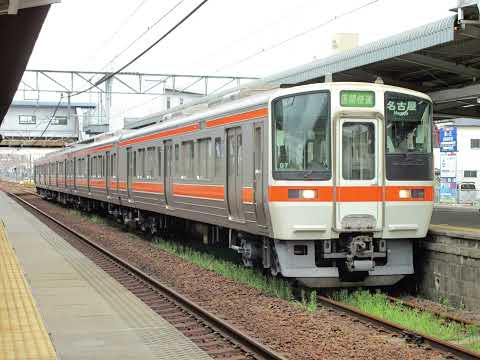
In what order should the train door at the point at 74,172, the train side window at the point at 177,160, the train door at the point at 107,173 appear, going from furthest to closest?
the train door at the point at 74,172, the train door at the point at 107,173, the train side window at the point at 177,160

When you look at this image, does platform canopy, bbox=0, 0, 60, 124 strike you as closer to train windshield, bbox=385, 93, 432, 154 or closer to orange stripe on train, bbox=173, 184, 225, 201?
orange stripe on train, bbox=173, 184, 225, 201

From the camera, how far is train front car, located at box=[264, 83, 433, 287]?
378 inches

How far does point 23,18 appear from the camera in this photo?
927cm

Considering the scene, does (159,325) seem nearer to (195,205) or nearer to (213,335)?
(213,335)

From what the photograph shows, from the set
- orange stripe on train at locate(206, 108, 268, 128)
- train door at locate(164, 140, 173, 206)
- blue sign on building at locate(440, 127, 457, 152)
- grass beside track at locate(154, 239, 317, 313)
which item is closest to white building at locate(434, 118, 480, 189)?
blue sign on building at locate(440, 127, 457, 152)

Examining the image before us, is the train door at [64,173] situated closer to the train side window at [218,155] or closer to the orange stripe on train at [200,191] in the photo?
the orange stripe on train at [200,191]

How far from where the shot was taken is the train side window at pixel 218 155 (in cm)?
1197

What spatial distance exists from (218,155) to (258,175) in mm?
2034

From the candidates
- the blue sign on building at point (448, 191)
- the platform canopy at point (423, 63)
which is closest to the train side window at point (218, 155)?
the platform canopy at point (423, 63)

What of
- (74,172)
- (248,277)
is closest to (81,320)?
(248,277)

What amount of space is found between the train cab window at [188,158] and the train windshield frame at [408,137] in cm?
481

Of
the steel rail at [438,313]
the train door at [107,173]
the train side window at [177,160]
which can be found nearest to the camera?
the steel rail at [438,313]

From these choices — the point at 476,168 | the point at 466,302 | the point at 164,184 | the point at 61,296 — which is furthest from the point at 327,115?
the point at 476,168

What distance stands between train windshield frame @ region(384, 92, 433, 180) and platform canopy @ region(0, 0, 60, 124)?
191 inches
